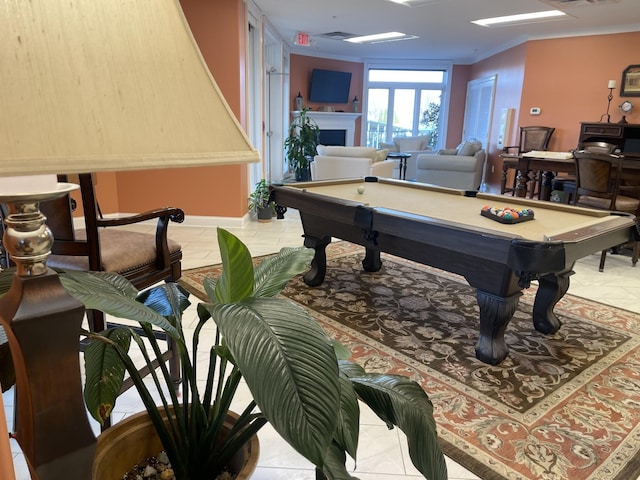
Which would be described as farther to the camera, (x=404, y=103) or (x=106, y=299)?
(x=404, y=103)

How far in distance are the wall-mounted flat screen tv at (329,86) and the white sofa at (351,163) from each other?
14.6 ft

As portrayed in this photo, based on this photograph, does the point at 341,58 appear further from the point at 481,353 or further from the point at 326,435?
the point at 326,435

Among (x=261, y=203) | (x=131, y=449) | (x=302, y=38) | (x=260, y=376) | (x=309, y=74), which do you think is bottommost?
(x=261, y=203)

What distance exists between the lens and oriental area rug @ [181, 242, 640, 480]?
1.73 m

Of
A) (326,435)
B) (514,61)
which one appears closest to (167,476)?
(326,435)

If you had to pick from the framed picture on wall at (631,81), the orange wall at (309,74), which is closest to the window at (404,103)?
the orange wall at (309,74)

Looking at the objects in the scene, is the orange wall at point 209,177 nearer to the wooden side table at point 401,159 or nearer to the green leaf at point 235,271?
the wooden side table at point 401,159

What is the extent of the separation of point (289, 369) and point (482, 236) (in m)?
1.65

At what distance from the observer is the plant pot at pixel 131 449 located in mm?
890

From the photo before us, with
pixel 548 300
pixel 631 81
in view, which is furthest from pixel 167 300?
pixel 631 81

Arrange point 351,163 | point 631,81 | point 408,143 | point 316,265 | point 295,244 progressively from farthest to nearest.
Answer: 1. point 408,143
2. point 631,81
3. point 351,163
4. point 295,244
5. point 316,265

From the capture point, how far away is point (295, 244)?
4641 mm

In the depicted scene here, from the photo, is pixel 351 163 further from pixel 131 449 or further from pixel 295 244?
pixel 131 449

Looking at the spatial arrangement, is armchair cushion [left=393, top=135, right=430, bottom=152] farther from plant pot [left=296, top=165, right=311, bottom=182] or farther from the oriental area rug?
the oriental area rug
